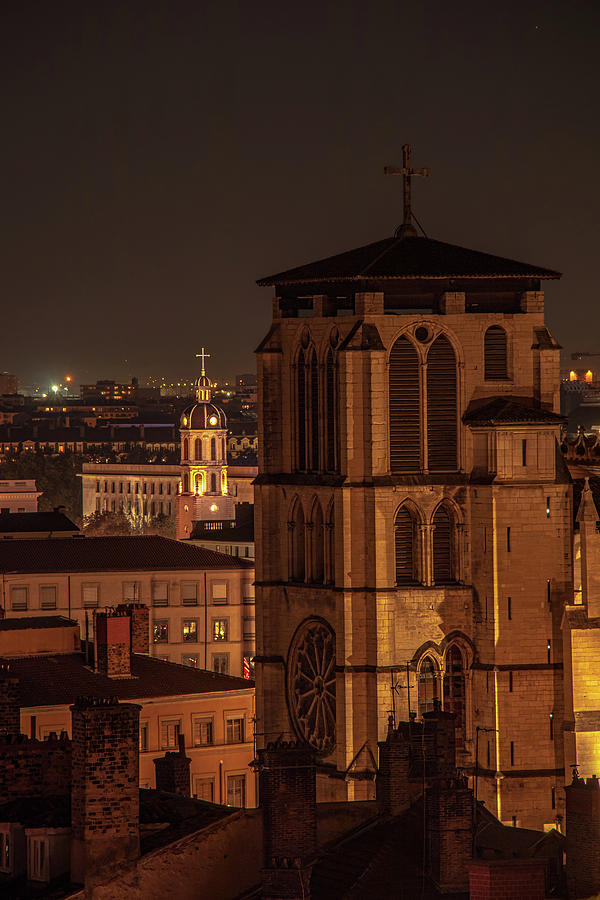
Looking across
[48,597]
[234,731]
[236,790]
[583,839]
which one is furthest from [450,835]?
[48,597]

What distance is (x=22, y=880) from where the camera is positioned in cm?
5353

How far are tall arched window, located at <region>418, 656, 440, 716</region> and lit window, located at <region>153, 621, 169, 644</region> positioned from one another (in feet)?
158

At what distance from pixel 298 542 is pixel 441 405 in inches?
227

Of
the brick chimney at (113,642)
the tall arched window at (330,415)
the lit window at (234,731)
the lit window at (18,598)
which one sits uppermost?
the tall arched window at (330,415)

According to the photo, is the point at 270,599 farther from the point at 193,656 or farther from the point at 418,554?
the point at 193,656

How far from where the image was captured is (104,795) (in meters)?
51.8

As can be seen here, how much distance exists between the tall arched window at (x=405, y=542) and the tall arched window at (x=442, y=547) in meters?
0.56

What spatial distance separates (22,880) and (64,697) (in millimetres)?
31144

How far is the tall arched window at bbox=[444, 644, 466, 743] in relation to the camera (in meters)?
78.3

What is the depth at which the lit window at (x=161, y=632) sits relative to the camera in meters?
127

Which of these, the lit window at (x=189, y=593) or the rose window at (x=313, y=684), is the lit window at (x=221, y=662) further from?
the rose window at (x=313, y=684)

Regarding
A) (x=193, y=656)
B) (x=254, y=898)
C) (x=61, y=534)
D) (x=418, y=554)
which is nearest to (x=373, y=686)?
(x=418, y=554)

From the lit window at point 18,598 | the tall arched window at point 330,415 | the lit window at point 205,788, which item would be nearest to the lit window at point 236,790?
the lit window at point 205,788

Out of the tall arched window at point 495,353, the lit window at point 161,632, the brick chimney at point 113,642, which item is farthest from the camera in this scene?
the lit window at point 161,632
